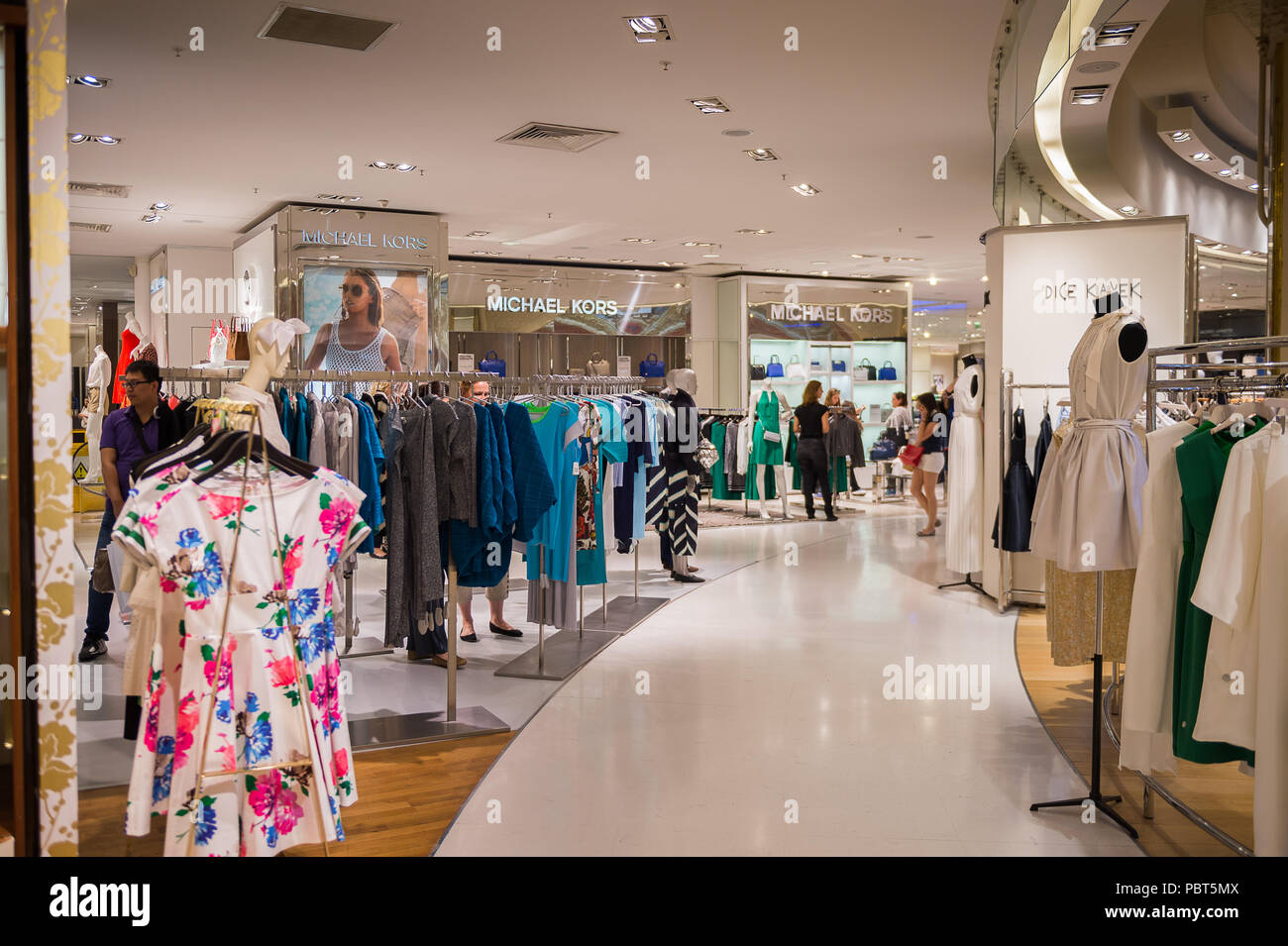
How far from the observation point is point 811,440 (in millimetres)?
12094

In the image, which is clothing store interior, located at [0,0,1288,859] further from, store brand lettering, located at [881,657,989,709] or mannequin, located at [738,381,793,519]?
mannequin, located at [738,381,793,519]

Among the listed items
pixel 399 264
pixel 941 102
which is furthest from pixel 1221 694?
pixel 399 264

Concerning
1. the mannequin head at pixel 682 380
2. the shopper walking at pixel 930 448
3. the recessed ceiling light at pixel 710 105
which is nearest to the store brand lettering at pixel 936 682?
the mannequin head at pixel 682 380

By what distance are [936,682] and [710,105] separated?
12.5 feet

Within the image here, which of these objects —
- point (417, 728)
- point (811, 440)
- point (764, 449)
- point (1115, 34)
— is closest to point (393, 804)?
point (417, 728)

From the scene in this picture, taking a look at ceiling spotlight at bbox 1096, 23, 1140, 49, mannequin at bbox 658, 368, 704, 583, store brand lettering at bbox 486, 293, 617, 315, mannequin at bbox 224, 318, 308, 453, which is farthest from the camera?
store brand lettering at bbox 486, 293, 617, 315

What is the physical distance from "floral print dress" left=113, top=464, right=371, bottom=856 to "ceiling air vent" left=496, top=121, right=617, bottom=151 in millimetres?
5052

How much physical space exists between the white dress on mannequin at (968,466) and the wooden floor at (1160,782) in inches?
87.8

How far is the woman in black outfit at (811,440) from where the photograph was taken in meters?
12.0

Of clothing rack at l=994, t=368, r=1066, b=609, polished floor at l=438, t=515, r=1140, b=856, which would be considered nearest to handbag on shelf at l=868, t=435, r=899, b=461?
clothing rack at l=994, t=368, r=1066, b=609

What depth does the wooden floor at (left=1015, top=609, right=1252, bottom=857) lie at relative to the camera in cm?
346

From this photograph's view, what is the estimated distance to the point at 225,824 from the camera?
2.61 meters

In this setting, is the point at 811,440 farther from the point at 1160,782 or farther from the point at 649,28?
the point at 1160,782
